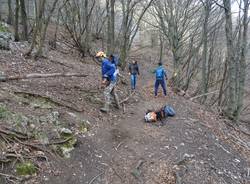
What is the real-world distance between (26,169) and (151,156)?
3464 mm

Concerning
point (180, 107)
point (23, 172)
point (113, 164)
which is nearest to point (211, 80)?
point (180, 107)

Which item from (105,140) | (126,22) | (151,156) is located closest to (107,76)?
(105,140)

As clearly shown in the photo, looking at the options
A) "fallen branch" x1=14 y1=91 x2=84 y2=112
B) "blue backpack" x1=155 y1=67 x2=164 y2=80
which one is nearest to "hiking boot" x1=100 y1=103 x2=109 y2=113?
"fallen branch" x1=14 y1=91 x2=84 y2=112

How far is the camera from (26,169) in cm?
582

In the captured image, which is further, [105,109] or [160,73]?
[160,73]

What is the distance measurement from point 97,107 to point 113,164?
324 centimetres

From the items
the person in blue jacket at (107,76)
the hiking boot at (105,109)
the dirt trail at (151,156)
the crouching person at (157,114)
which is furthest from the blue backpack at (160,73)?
the hiking boot at (105,109)

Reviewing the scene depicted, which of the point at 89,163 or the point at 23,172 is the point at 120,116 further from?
the point at 23,172

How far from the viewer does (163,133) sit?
9.62 m

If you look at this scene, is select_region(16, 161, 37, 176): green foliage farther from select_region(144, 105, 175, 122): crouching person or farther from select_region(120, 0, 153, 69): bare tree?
select_region(120, 0, 153, 69): bare tree

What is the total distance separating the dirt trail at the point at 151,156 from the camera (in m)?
6.82

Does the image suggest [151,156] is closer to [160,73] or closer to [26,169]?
[26,169]

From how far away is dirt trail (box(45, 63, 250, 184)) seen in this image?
6816mm

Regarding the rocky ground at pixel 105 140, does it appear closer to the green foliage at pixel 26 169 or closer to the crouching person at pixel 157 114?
the green foliage at pixel 26 169
